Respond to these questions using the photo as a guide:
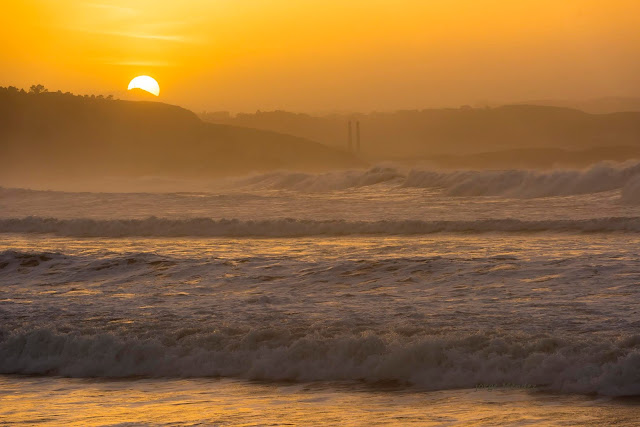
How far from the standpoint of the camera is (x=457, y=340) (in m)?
7.93

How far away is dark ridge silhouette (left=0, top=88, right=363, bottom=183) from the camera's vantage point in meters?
103

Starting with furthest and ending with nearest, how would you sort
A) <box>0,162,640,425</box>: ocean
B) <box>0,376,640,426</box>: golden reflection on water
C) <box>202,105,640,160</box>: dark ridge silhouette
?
<box>202,105,640,160</box>: dark ridge silhouette < <box>0,162,640,425</box>: ocean < <box>0,376,640,426</box>: golden reflection on water

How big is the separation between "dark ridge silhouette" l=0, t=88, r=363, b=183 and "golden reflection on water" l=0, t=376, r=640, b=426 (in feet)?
295

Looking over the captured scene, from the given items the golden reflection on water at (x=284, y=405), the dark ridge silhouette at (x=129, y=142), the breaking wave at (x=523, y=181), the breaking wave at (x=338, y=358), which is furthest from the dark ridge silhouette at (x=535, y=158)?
the golden reflection on water at (x=284, y=405)

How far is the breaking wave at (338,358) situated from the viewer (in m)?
7.23

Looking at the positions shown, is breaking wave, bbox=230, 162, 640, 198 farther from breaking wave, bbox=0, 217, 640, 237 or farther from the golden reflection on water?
the golden reflection on water

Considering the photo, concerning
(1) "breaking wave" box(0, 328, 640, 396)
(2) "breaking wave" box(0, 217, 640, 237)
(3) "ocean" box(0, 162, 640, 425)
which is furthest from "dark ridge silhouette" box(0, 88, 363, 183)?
(1) "breaking wave" box(0, 328, 640, 396)

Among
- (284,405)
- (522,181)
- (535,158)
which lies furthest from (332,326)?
(535,158)

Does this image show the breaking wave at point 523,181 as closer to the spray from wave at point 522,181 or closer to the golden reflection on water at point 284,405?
the spray from wave at point 522,181

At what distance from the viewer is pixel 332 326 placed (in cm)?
895

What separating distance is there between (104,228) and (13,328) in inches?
469

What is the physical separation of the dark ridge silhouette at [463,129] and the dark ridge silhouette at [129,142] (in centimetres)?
1420

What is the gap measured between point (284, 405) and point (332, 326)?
6.99 ft

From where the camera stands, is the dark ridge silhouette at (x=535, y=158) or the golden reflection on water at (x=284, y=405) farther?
the dark ridge silhouette at (x=535, y=158)
